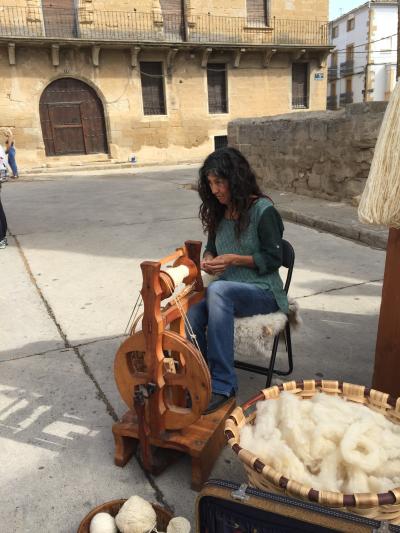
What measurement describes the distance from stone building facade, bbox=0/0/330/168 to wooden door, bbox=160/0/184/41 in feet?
0.15

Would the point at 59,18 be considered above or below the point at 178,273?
above

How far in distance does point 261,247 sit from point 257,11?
888 inches

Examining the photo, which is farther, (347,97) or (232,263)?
(347,97)

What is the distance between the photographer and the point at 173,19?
2006 cm

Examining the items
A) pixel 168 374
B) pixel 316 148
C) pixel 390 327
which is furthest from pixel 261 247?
pixel 316 148

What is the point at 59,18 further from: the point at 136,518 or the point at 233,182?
the point at 136,518

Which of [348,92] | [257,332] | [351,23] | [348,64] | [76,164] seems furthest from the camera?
[351,23]

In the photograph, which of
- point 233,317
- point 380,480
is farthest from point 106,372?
point 380,480

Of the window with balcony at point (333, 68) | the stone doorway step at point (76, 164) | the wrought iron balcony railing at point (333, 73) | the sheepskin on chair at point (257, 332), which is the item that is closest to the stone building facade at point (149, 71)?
the stone doorway step at point (76, 164)

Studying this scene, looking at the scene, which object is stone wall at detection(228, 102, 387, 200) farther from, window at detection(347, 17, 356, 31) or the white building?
window at detection(347, 17, 356, 31)

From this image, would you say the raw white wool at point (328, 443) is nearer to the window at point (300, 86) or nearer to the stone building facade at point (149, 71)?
the stone building facade at point (149, 71)

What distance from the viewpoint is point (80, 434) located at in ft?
7.38

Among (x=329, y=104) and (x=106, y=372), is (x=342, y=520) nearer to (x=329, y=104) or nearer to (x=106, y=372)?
(x=106, y=372)

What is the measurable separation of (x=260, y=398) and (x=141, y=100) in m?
19.9
